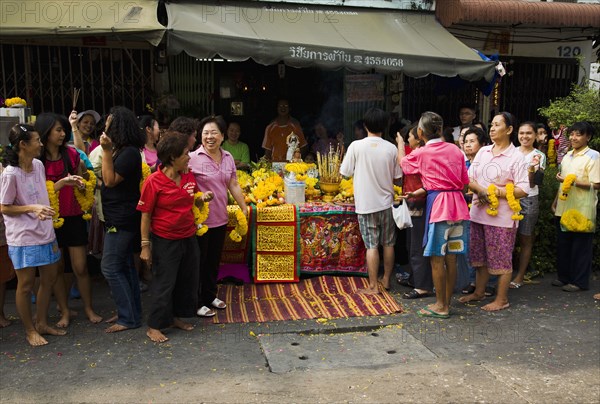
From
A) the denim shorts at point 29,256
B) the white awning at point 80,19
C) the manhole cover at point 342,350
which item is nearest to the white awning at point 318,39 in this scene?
the white awning at point 80,19

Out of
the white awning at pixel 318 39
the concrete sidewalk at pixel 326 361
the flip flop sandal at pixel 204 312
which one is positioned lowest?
the concrete sidewalk at pixel 326 361

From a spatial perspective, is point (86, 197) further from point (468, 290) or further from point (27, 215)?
point (468, 290)

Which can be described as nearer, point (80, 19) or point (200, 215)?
point (200, 215)

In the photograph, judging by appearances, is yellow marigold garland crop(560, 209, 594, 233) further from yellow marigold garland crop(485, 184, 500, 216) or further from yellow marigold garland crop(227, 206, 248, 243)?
yellow marigold garland crop(227, 206, 248, 243)

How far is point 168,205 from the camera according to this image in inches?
201

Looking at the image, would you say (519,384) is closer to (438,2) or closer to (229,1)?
(229,1)

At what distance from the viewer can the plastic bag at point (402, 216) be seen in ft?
20.8

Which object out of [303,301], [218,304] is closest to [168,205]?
[218,304]

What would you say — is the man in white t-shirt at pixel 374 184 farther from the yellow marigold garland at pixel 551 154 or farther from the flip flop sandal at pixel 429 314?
the yellow marigold garland at pixel 551 154

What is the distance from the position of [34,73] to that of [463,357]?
709 centimetres

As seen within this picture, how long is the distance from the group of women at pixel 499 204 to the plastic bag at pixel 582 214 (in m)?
0.04

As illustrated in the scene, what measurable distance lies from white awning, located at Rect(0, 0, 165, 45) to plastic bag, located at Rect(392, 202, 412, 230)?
11.1 ft

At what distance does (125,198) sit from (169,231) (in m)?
0.50

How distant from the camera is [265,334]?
5477 mm
